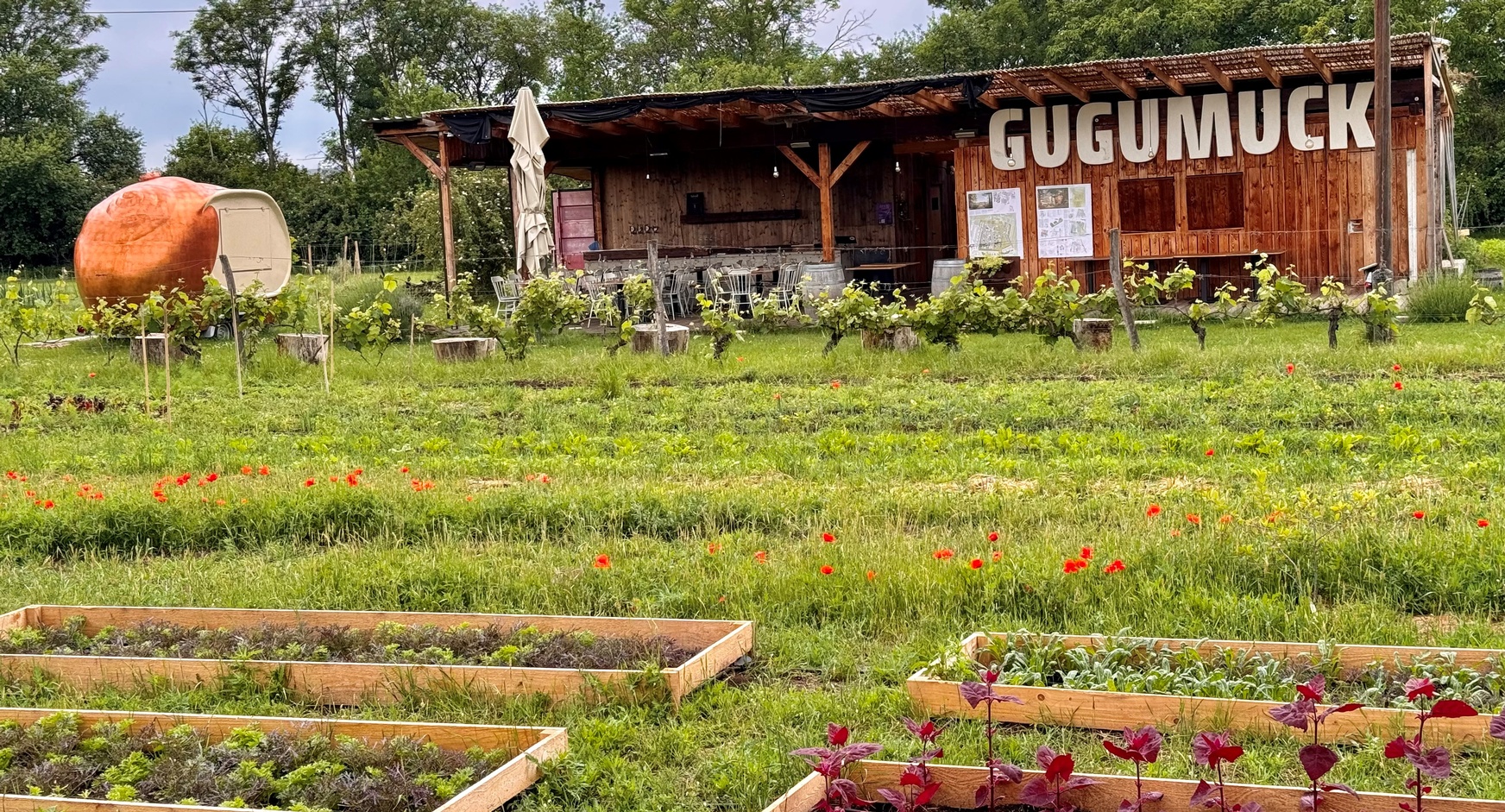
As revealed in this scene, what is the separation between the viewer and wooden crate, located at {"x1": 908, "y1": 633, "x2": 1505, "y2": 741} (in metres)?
3.81

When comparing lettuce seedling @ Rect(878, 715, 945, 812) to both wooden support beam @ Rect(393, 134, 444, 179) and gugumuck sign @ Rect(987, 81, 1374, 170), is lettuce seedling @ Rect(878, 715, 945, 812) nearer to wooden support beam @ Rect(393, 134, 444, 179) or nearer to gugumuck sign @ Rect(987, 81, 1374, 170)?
gugumuck sign @ Rect(987, 81, 1374, 170)

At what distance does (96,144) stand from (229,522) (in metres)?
50.2

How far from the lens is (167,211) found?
2011cm

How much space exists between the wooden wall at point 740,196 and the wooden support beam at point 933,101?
325 cm

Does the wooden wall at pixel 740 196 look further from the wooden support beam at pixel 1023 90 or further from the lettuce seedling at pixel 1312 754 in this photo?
the lettuce seedling at pixel 1312 754

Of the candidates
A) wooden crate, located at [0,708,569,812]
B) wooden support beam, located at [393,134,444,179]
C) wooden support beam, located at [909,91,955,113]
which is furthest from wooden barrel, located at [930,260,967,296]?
wooden crate, located at [0,708,569,812]

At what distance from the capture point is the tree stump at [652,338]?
14.8 meters

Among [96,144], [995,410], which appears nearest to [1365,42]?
[995,410]

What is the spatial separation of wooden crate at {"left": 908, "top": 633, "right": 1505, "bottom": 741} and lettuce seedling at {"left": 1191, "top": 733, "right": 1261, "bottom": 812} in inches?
25.1

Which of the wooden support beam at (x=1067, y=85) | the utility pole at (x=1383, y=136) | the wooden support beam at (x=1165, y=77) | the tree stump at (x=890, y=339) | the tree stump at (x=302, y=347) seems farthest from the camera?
the wooden support beam at (x=1067, y=85)

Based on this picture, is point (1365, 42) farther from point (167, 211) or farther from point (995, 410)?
point (167, 211)

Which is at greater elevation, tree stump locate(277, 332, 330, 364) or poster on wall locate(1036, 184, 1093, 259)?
poster on wall locate(1036, 184, 1093, 259)

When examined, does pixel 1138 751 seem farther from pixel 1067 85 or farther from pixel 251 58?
pixel 251 58

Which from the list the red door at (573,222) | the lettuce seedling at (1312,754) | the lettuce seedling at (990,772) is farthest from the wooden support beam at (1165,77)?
the lettuce seedling at (1312,754)
